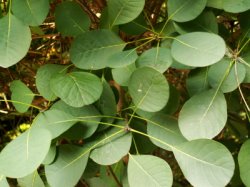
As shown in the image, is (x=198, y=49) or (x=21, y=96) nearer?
(x=198, y=49)

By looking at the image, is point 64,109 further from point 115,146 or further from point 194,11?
point 194,11

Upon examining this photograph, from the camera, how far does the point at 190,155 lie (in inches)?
18.2

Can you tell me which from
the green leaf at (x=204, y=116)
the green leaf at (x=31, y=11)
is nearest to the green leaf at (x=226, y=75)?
the green leaf at (x=204, y=116)

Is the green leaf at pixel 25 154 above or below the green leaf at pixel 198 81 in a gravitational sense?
below

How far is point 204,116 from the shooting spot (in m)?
0.45

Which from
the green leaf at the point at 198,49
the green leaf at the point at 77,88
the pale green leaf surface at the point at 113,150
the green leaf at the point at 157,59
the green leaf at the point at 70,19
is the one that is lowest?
the pale green leaf surface at the point at 113,150

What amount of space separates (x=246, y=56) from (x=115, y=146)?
0.67ft

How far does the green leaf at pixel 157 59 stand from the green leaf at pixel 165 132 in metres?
0.08

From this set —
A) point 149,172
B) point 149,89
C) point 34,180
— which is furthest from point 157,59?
point 34,180

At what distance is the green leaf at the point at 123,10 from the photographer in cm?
47

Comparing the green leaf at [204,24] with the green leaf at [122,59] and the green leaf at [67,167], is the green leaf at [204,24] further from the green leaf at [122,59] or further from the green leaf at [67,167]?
the green leaf at [67,167]

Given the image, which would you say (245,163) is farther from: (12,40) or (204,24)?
A: (12,40)

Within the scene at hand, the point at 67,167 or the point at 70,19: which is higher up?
the point at 70,19

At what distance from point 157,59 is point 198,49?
53mm
